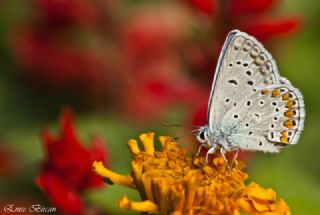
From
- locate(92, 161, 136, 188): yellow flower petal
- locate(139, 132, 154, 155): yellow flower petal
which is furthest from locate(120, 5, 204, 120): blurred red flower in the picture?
locate(92, 161, 136, 188): yellow flower petal

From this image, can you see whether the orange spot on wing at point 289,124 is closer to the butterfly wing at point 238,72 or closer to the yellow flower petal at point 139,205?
the butterfly wing at point 238,72

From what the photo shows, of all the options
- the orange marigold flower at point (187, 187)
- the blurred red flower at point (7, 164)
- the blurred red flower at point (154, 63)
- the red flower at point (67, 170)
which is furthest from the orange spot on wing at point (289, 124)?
the blurred red flower at point (7, 164)

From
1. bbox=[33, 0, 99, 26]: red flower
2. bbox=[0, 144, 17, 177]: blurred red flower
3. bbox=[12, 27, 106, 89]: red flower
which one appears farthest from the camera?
bbox=[12, 27, 106, 89]: red flower

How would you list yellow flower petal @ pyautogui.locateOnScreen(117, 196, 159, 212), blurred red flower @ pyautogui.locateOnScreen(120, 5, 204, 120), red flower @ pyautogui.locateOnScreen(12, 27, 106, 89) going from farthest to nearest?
red flower @ pyautogui.locateOnScreen(12, 27, 106, 89) → blurred red flower @ pyautogui.locateOnScreen(120, 5, 204, 120) → yellow flower petal @ pyautogui.locateOnScreen(117, 196, 159, 212)

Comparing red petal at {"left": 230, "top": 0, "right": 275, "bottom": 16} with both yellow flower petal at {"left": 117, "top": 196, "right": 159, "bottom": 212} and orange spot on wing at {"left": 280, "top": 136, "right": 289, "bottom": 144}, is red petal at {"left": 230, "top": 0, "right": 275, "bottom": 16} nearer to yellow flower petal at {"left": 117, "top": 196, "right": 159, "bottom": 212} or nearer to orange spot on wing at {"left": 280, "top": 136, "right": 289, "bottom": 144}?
orange spot on wing at {"left": 280, "top": 136, "right": 289, "bottom": 144}

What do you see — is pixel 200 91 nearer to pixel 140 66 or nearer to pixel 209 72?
pixel 209 72
